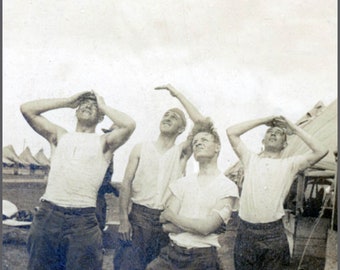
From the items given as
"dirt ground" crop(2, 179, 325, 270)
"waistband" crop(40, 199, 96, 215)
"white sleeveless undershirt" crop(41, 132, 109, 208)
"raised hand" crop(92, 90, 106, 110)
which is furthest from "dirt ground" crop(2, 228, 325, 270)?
"raised hand" crop(92, 90, 106, 110)

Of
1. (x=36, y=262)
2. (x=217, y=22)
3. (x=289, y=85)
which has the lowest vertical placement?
(x=36, y=262)

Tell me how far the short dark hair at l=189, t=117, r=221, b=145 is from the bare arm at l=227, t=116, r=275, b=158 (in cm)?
12

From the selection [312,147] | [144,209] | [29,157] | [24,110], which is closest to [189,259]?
[144,209]

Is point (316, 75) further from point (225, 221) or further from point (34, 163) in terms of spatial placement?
point (34, 163)

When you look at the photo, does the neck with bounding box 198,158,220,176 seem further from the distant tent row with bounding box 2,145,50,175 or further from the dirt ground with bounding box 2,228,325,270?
the distant tent row with bounding box 2,145,50,175

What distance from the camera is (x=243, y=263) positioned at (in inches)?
277

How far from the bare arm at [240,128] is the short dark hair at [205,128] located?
0.12m

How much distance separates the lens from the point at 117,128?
7.29 metres

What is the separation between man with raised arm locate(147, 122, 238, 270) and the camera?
23.1 feet

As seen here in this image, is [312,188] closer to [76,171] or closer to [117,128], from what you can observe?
[117,128]

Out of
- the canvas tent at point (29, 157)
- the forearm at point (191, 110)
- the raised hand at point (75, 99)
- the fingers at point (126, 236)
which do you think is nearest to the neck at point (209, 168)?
the forearm at point (191, 110)

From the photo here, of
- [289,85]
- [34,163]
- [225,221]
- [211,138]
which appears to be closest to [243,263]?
[225,221]

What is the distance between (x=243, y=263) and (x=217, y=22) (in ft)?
6.95

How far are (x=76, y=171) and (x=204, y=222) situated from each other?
121cm
